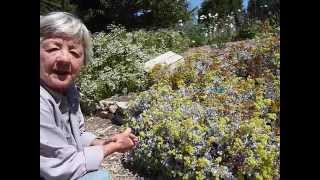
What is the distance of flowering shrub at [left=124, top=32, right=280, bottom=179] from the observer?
8.96ft

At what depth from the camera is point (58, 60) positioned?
6.24 ft

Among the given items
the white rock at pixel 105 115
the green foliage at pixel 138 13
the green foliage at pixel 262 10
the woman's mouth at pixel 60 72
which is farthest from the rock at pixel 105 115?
the woman's mouth at pixel 60 72

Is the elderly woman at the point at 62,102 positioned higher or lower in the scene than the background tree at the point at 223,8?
lower

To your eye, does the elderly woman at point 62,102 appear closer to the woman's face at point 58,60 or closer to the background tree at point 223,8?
the woman's face at point 58,60

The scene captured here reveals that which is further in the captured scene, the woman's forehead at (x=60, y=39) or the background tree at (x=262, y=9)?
the background tree at (x=262, y=9)

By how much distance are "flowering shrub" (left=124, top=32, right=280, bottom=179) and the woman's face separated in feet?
3.45

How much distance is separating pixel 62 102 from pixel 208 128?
116 centimetres

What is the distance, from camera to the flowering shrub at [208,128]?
2.73 meters

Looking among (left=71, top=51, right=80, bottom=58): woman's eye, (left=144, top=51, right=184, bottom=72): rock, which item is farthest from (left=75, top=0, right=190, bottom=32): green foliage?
(left=71, top=51, right=80, bottom=58): woman's eye
